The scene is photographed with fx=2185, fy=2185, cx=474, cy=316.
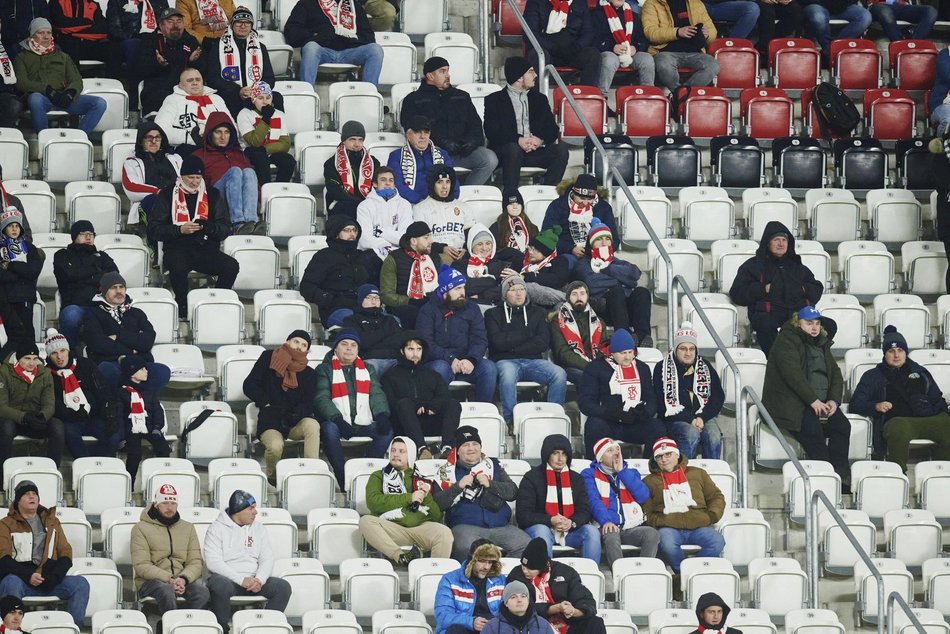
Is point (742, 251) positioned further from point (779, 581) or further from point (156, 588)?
point (156, 588)

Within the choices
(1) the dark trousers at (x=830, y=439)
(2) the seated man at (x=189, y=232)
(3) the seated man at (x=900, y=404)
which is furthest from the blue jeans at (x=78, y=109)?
(3) the seated man at (x=900, y=404)

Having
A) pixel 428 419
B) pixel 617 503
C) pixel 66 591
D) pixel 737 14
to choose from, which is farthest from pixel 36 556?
pixel 737 14

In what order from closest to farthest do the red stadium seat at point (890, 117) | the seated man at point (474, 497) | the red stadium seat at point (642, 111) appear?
the seated man at point (474, 497)
the red stadium seat at point (642, 111)
the red stadium seat at point (890, 117)

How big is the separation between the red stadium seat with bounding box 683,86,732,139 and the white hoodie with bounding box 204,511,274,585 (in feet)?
20.2

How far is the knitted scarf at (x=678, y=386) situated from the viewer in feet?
47.9

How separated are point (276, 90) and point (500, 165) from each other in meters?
1.82

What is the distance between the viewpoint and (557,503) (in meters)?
13.7

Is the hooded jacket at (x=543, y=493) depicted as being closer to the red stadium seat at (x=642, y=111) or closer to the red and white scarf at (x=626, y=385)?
the red and white scarf at (x=626, y=385)

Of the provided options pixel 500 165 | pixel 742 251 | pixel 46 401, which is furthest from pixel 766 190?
pixel 46 401

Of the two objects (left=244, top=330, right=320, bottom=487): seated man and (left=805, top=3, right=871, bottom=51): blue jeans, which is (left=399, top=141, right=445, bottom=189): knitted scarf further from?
(left=805, top=3, right=871, bottom=51): blue jeans

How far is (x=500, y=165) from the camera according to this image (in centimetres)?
1684

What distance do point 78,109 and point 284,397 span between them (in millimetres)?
3629

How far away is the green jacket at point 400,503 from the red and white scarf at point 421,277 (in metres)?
2.09

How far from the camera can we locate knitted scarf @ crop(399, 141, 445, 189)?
16.2m
